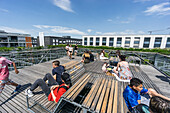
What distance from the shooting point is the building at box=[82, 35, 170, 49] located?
3931 centimetres

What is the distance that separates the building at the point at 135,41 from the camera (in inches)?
1548

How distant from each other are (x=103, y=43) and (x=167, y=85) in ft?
157

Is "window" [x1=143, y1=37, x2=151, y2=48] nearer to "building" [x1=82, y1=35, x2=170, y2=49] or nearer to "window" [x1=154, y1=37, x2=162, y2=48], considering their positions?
"building" [x1=82, y1=35, x2=170, y2=49]

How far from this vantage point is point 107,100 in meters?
1.59

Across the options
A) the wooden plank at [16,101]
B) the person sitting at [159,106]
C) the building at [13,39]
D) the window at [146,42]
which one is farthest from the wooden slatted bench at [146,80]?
the building at [13,39]

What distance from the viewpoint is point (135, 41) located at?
141ft

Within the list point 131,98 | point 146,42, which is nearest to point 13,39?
point 131,98

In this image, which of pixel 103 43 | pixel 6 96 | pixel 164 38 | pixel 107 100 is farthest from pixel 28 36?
pixel 164 38

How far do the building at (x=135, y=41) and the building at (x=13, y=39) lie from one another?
4335cm

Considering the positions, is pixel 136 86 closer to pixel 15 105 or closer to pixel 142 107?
pixel 142 107

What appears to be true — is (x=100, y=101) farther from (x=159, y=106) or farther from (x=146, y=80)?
(x=146, y=80)

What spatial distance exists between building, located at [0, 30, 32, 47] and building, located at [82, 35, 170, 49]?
43.3 meters

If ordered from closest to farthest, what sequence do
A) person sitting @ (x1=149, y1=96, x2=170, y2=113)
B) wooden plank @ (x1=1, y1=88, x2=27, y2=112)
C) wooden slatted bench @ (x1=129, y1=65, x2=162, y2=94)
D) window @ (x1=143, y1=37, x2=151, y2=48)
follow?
person sitting @ (x1=149, y1=96, x2=170, y2=113), wooden plank @ (x1=1, y1=88, x2=27, y2=112), wooden slatted bench @ (x1=129, y1=65, x2=162, y2=94), window @ (x1=143, y1=37, x2=151, y2=48)

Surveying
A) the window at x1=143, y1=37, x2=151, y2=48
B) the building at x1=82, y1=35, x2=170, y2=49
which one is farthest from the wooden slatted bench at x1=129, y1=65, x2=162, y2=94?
the window at x1=143, y1=37, x2=151, y2=48
